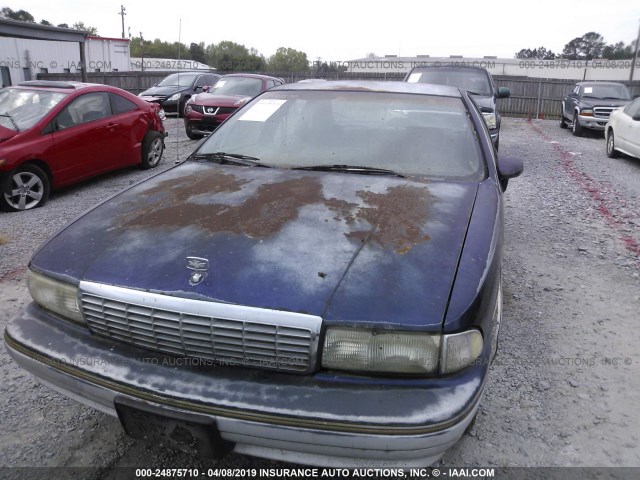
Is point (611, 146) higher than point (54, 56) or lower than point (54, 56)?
lower

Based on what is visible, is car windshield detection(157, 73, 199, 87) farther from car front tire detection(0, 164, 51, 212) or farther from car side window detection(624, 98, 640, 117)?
car side window detection(624, 98, 640, 117)

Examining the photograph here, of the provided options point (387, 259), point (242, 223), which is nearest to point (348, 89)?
point (242, 223)

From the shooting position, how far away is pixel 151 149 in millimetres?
8422

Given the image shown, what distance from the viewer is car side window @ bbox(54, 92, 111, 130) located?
6.56m

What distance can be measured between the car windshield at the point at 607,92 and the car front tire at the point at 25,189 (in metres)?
13.9

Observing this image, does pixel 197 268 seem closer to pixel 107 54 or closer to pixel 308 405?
pixel 308 405

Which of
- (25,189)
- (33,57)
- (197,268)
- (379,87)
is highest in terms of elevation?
(33,57)

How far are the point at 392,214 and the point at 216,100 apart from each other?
969cm

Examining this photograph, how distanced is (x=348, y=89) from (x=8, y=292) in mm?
3067

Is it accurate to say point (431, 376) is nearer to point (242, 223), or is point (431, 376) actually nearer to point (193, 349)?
point (193, 349)

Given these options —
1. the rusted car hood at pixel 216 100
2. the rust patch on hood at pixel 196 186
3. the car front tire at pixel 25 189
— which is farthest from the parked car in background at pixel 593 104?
the rust patch on hood at pixel 196 186

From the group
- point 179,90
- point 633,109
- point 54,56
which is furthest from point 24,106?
point 54,56

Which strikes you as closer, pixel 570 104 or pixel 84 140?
pixel 84 140

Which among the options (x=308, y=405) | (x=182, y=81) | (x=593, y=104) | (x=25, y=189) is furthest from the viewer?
(x=182, y=81)
